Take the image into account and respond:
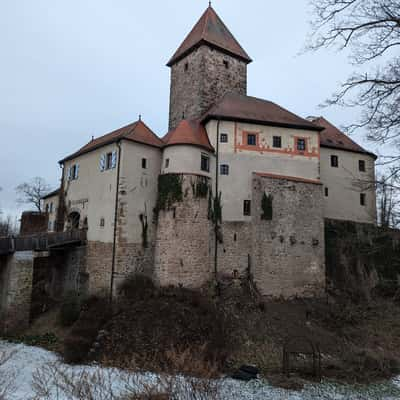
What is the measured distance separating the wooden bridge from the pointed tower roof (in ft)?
47.2

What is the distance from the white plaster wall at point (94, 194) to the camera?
Answer: 2128 centimetres

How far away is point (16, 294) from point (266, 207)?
13.6m

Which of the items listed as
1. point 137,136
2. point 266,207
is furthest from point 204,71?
point 266,207

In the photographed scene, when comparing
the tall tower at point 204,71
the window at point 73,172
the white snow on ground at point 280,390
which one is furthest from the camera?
the tall tower at point 204,71

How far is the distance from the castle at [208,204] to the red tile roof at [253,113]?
0.07 metres

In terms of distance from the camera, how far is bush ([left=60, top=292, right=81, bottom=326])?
19.4 m

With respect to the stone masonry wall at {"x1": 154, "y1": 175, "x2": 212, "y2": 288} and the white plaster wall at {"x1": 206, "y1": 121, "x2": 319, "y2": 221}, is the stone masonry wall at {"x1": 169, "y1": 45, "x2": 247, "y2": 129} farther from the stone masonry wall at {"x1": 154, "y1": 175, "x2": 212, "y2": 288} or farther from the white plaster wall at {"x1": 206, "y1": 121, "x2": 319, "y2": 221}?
the stone masonry wall at {"x1": 154, "y1": 175, "x2": 212, "y2": 288}

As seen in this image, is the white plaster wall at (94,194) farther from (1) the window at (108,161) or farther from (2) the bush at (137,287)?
(2) the bush at (137,287)

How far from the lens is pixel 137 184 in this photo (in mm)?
21406

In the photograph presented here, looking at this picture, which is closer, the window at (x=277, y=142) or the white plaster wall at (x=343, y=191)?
the window at (x=277, y=142)

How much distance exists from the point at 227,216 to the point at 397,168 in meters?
14.8

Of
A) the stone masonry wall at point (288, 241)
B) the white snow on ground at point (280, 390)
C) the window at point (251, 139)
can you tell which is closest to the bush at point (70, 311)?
the white snow on ground at point (280, 390)

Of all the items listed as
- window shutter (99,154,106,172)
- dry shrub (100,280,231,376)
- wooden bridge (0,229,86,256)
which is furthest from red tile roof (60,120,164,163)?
dry shrub (100,280,231,376)

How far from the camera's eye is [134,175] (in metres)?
21.4
